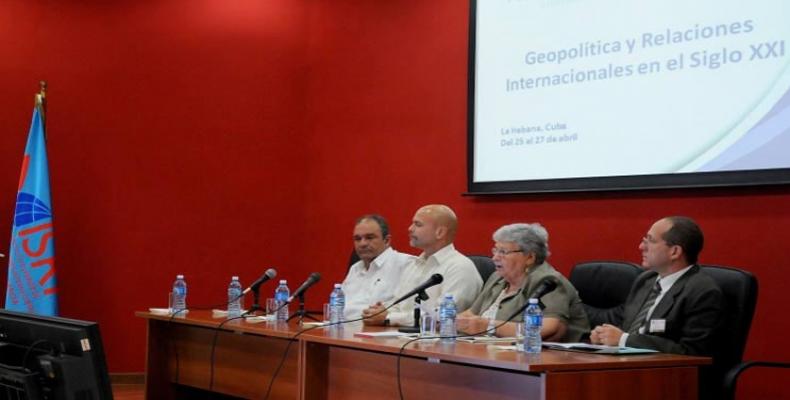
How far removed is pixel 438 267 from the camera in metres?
4.23

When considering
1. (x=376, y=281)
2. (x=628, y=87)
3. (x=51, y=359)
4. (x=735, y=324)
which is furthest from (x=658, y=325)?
(x=51, y=359)

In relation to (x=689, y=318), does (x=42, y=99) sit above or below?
above

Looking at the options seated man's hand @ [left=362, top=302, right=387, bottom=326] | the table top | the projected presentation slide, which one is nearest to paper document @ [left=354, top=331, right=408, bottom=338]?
the table top

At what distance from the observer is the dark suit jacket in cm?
307

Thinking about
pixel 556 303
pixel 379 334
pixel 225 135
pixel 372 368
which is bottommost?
pixel 372 368

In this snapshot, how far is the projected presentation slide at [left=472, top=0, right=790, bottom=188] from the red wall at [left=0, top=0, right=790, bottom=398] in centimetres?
34

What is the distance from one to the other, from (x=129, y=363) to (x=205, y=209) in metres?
1.06

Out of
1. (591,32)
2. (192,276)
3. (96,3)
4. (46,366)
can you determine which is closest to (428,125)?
(591,32)

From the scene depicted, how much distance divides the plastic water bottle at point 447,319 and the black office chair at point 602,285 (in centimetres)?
73

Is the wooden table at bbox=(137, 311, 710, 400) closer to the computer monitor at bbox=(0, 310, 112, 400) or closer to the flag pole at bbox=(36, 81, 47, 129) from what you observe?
the computer monitor at bbox=(0, 310, 112, 400)

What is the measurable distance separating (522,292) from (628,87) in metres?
1.34

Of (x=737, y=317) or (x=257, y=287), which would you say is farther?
(x=257, y=287)

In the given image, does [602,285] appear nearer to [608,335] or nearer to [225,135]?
[608,335]

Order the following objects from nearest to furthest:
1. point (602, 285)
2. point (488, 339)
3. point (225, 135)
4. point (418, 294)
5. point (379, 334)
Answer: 1. point (488, 339)
2. point (379, 334)
3. point (418, 294)
4. point (602, 285)
5. point (225, 135)
